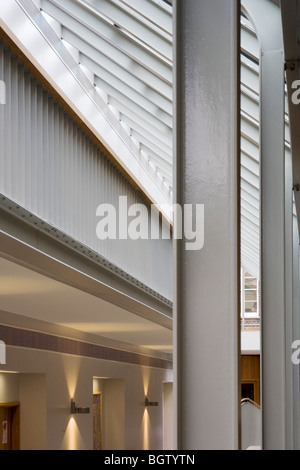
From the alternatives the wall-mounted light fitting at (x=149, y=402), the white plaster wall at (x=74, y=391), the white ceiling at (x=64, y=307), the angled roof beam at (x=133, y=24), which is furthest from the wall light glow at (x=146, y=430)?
the angled roof beam at (x=133, y=24)

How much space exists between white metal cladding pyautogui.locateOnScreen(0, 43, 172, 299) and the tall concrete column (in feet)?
5.73

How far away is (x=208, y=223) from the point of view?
7.91ft

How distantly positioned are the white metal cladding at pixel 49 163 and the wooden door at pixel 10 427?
102 inches

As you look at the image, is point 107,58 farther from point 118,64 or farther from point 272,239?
point 272,239

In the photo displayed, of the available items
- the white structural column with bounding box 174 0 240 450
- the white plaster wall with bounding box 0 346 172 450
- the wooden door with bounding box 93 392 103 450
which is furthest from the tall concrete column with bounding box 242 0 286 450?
the wooden door with bounding box 93 392 103 450

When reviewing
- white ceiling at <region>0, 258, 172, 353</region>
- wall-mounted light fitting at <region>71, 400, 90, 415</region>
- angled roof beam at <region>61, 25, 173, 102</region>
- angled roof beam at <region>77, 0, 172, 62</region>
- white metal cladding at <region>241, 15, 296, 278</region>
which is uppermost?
angled roof beam at <region>61, 25, 173, 102</region>

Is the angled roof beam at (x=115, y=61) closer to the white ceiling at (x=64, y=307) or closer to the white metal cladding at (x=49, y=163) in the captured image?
the white metal cladding at (x=49, y=163)

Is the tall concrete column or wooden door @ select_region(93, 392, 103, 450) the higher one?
the tall concrete column

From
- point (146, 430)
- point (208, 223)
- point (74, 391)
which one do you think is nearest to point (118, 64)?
point (208, 223)

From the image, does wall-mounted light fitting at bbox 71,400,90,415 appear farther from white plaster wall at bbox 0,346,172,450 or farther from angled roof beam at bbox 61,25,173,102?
angled roof beam at bbox 61,25,173,102

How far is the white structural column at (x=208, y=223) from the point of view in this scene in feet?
7.69

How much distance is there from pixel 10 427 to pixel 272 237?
270 inches

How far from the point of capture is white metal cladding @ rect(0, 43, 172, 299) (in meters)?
5.72
